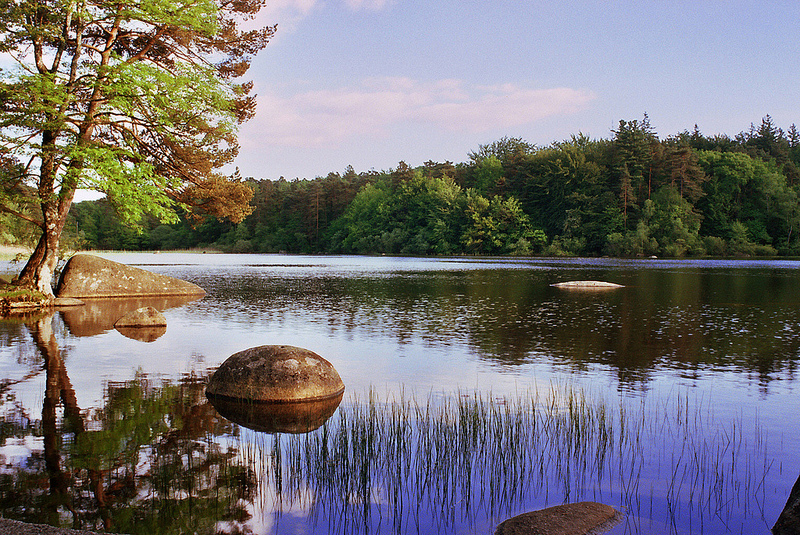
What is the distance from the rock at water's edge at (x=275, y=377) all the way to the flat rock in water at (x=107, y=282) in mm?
17353

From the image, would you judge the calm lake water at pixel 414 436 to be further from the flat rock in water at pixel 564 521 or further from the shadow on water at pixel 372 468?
the flat rock in water at pixel 564 521

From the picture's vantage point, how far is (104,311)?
20.0 m

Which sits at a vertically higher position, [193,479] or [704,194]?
[704,194]

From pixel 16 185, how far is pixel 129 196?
11.7 feet


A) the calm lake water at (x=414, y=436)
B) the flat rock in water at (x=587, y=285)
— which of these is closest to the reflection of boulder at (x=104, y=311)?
the calm lake water at (x=414, y=436)

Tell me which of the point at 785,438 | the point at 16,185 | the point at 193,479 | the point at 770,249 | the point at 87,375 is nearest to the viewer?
the point at 193,479

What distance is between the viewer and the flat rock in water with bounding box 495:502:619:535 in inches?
190

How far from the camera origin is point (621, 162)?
86.6 m

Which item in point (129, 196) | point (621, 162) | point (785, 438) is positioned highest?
point (621, 162)

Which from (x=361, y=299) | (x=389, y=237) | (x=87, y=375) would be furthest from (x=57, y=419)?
(x=389, y=237)

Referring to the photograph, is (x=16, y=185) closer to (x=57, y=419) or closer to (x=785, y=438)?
(x=57, y=419)

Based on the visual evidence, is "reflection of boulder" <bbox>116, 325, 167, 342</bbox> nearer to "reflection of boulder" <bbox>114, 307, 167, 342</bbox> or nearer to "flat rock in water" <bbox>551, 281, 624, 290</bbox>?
"reflection of boulder" <bbox>114, 307, 167, 342</bbox>

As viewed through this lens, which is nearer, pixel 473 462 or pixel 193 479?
pixel 193 479

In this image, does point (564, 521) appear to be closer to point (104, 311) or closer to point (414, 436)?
point (414, 436)
